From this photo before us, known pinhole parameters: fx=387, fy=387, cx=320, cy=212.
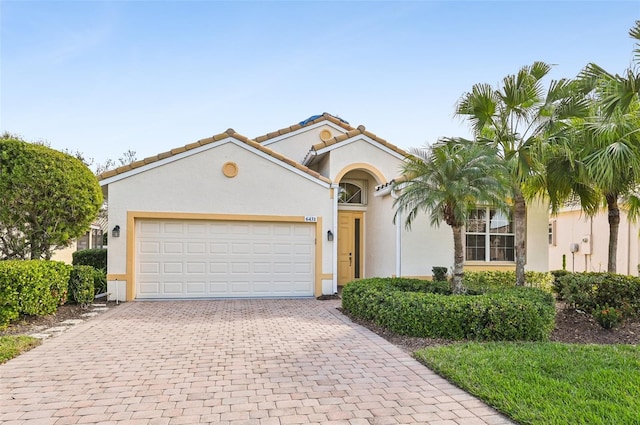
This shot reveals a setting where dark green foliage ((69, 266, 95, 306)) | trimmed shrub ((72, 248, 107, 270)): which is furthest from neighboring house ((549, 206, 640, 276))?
trimmed shrub ((72, 248, 107, 270))

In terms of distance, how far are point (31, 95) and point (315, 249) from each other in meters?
9.23

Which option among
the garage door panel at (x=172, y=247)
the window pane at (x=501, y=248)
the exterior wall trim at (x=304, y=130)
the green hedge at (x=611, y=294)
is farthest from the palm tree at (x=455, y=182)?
the exterior wall trim at (x=304, y=130)

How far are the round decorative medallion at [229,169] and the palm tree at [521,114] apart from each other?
6719 mm

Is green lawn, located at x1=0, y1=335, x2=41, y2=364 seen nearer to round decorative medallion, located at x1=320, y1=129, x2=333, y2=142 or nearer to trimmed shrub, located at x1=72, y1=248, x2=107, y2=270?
trimmed shrub, located at x1=72, y1=248, x2=107, y2=270

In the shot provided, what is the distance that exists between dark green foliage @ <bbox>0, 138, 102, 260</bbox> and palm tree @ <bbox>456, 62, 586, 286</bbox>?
10.1 meters

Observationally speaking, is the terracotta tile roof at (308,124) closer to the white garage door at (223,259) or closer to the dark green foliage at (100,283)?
the white garage door at (223,259)

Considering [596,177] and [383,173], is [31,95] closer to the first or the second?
[383,173]

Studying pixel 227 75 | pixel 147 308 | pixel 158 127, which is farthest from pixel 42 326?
pixel 158 127

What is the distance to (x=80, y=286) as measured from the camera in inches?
391

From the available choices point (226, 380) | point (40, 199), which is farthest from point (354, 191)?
point (226, 380)

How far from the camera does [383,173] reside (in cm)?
1402

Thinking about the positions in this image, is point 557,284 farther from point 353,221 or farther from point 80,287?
point 80,287

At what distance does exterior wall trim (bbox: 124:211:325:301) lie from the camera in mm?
11023

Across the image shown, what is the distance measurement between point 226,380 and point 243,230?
23.7ft
